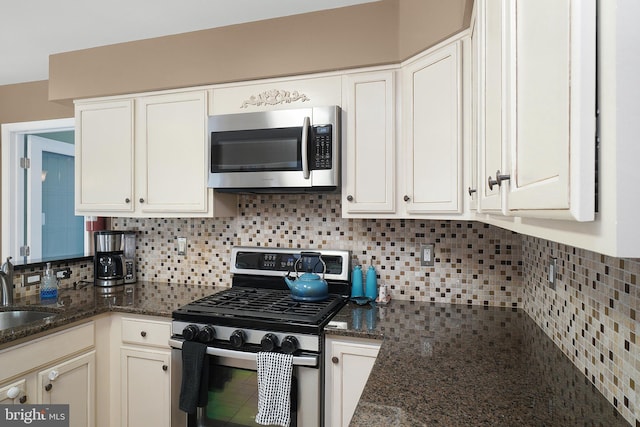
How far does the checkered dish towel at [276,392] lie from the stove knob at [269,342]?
0.05m

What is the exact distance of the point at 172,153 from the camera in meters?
2.32

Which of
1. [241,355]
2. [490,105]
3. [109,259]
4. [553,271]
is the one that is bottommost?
[241,355]

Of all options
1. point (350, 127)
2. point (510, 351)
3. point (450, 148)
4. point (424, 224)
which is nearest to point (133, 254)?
point (350, 127)

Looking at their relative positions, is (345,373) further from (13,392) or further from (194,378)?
(13,392)

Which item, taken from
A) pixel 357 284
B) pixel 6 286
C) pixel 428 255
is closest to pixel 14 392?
pixel 6 286

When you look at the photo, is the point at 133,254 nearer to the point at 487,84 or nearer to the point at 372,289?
the point at 372,289

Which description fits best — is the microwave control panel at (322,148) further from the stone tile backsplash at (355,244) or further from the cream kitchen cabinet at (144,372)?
the cream kitchen cabinet at (144,372)

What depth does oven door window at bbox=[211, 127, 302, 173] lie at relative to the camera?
2.03 m

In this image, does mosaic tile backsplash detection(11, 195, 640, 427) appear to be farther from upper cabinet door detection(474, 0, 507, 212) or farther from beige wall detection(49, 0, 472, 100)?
beige wall detection(49, 0, 472, 100)

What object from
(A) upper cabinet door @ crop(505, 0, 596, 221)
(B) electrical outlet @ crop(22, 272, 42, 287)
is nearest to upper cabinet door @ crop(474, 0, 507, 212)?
(A) upper cabinet door @ crop(505, 0, 596, 221)

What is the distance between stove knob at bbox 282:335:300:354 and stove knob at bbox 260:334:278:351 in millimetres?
48

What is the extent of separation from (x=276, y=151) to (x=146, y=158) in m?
0.92

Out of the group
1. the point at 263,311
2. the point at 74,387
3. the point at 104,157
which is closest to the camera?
the point at 263,311

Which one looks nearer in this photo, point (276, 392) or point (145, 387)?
point (276, 392)
